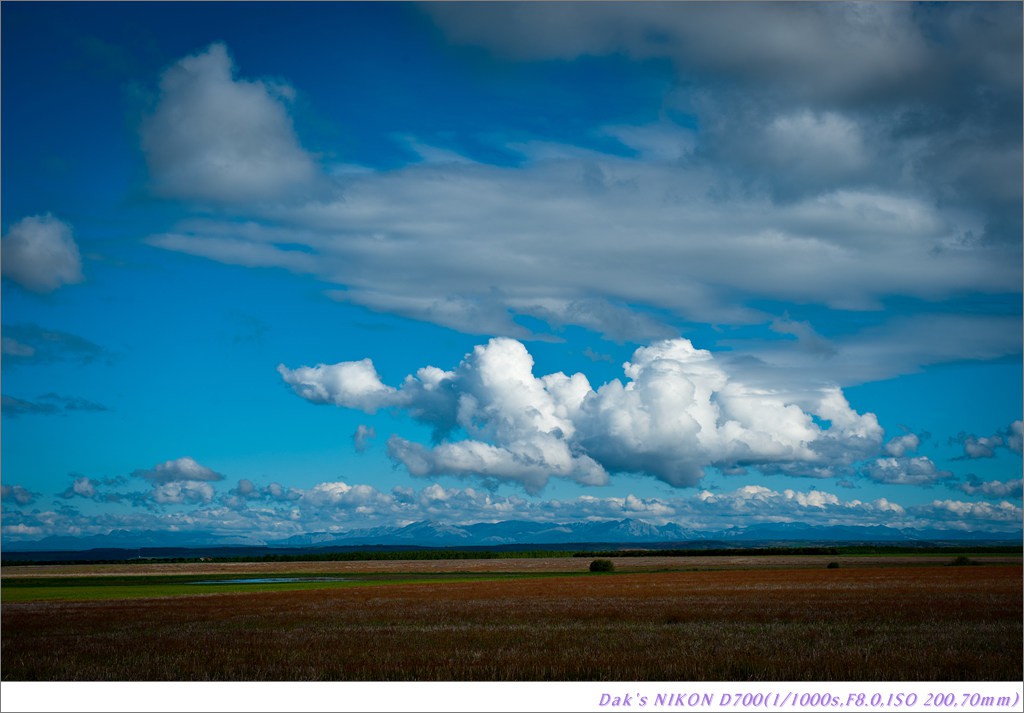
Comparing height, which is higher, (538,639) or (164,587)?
(538,639)

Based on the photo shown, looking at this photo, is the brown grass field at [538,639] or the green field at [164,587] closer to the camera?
the brown grass field at [538,639]

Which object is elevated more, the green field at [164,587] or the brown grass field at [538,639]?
the brown grass field at [538,639]

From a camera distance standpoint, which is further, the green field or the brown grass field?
the green field

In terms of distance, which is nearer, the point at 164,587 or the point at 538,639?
the point at 538,639

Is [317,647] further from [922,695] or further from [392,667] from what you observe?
[922,695]

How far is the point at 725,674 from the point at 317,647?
13.5 m

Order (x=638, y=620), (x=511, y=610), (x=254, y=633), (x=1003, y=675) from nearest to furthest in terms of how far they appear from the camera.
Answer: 1. (x=1003, y=675)
2. (x=254, y=633)
3. (x=638, y=620)
4. (x=511, y=610)

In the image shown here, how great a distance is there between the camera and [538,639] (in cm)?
2919

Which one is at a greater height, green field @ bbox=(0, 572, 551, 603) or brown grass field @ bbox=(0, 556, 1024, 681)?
brown grass field @ bbox=(0, 556, 1024, 681)

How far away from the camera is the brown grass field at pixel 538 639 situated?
72.9 feet

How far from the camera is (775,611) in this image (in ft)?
133

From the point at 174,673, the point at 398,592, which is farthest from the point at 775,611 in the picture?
the point at 398,592

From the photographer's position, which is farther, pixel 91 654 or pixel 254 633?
pixel 254 633

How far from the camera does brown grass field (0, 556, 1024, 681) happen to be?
72.9 ft
